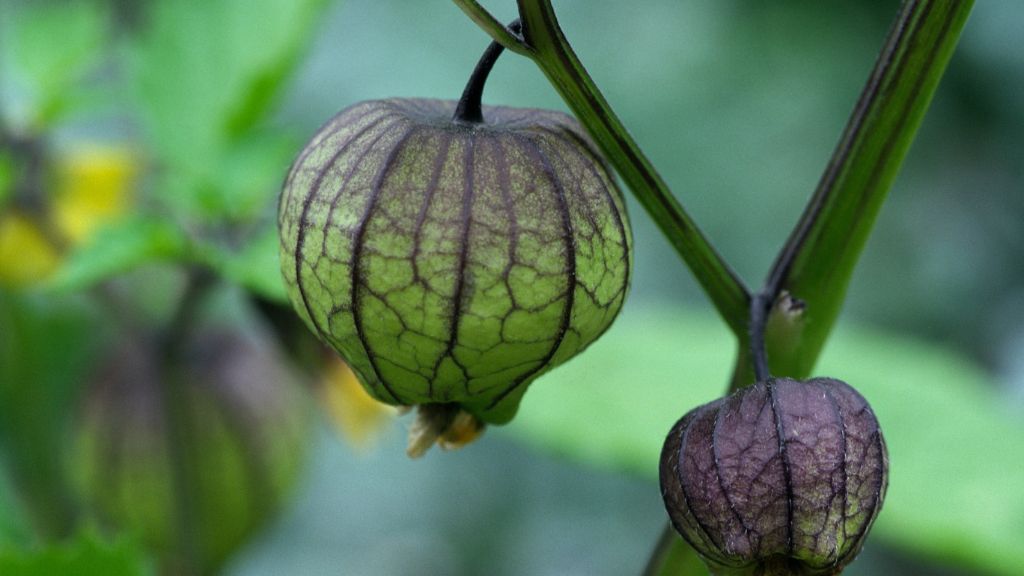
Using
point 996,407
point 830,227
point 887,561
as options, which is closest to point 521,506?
point 887,561

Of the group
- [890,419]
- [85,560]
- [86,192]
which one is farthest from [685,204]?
[85,560]

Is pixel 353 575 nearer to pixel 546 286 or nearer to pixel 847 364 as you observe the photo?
pixel 847 364

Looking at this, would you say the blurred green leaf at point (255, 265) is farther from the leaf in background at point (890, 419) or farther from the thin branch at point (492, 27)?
the leaf in background at point (890, 419)

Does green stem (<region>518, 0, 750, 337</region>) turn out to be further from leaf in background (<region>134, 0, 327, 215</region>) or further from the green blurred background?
the green blurred background

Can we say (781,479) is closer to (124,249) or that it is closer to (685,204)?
(124,249)

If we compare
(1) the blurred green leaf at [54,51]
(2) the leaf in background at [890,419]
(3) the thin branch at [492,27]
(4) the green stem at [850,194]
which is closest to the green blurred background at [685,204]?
(2) the leaf in background at [890,419]

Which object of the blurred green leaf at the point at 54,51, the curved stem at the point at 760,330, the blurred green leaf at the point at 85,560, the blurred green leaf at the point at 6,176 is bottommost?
the blurred green leaf at the point at 85,560

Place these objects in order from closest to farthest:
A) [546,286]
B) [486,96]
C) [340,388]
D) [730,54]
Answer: [546,286] < [340,388] < [486,96] < [730,54]
